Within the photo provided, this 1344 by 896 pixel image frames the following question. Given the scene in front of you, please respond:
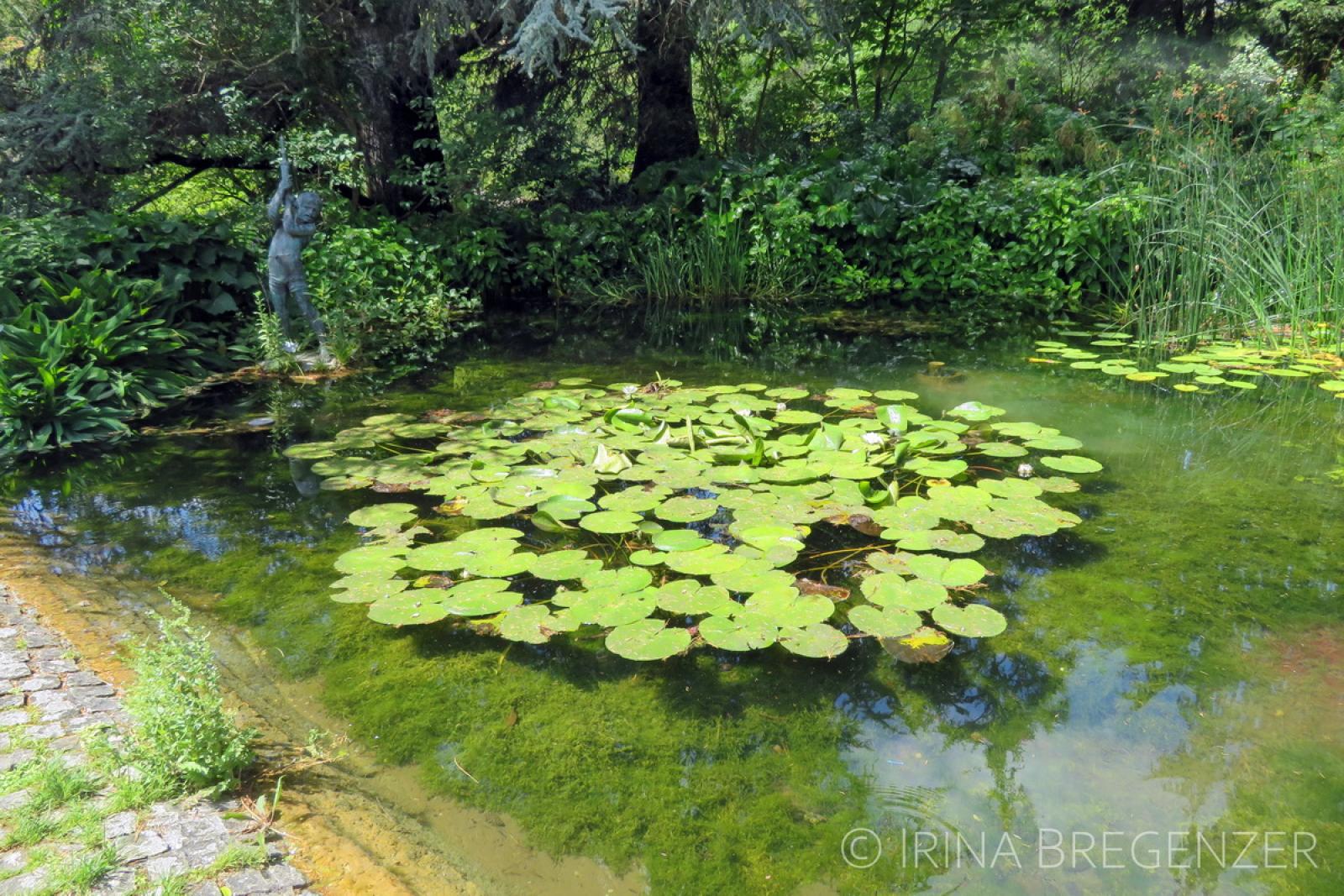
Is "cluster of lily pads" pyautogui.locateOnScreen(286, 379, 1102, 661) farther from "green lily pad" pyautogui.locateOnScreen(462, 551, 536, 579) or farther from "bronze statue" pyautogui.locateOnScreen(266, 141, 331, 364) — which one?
"bronze statue" pyautogui.locateOnScreen(266, 141, 331, 364)

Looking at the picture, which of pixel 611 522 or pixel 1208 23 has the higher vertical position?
pixel 1208 23

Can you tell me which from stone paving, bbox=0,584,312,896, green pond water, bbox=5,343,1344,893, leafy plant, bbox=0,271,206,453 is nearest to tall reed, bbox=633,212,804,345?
leafy plant, bbox=0,271,206,453

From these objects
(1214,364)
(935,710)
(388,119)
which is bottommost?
(935,710)

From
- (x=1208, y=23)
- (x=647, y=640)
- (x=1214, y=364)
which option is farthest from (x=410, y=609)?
(x=1208, y=23)

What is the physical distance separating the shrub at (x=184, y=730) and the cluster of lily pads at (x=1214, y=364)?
472cm

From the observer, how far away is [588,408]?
4.52 meters

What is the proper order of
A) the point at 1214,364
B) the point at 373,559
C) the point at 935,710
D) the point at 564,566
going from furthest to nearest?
1. the point at 1214,364
2. the point at 373,559
3. the point at 564,566
4. the point at 935,710

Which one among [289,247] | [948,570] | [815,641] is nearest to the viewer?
[815,641]

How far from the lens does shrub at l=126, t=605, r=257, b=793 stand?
1.79 meters

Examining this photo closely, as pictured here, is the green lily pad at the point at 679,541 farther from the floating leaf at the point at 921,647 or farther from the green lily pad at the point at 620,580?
the floating leaf at the point at 921,647

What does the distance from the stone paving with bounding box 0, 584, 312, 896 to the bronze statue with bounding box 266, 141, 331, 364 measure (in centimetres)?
392

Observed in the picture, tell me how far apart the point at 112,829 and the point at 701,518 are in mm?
1849

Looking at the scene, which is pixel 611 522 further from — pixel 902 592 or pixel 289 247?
pixel 289 247

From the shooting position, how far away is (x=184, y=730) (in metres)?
1.80
